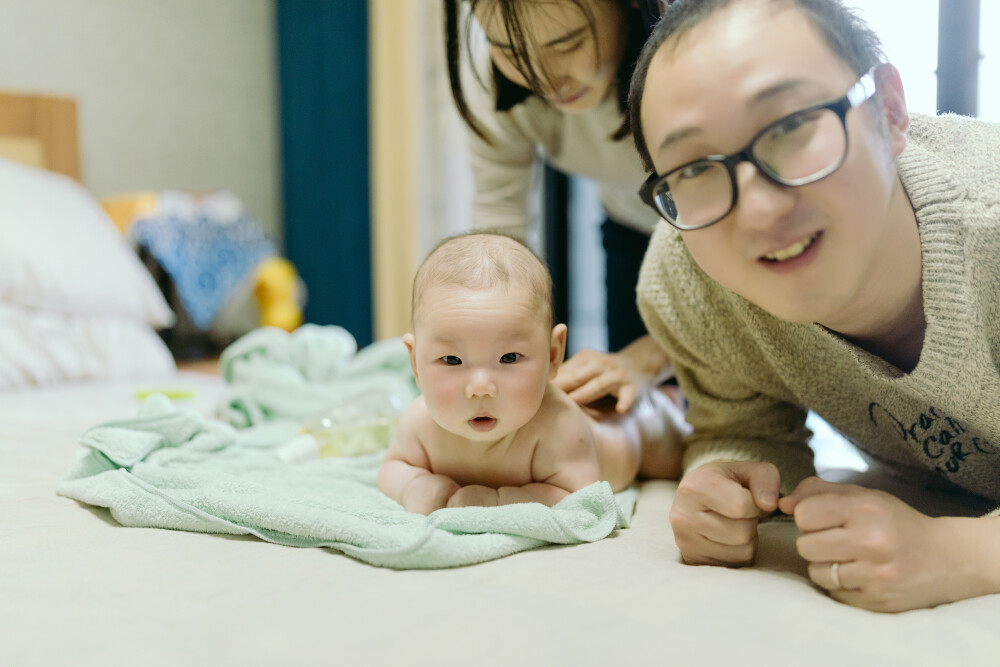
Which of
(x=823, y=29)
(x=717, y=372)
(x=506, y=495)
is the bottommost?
(x=506, y=495)

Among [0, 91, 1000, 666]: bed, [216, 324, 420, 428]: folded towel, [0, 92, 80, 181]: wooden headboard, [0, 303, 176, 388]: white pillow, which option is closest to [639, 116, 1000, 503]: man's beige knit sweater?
[0, 91, 1000, 666]: bed

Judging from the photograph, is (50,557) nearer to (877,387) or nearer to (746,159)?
(746,159)

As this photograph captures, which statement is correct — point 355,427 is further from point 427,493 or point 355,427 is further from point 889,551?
point 889,551

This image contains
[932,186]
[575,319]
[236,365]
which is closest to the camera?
[932,186]

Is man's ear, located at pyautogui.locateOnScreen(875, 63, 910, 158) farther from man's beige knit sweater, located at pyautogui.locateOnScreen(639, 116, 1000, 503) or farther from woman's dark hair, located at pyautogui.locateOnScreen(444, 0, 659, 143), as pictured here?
woman's dark hair, located at pyautogui.locateOnScreen(444, 0, 659, 143)

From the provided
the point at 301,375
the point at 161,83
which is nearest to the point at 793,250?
the point at 301,375

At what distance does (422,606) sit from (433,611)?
0.05 ft

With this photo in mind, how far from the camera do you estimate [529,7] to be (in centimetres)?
100

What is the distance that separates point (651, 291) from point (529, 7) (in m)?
0.41

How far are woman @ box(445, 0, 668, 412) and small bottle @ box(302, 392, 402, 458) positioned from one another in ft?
1.19

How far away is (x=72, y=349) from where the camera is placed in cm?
203

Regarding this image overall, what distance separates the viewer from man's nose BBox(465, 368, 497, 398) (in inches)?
33.6

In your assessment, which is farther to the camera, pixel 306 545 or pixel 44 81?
pixel 44 81

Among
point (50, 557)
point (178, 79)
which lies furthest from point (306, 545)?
point (178, 79)
